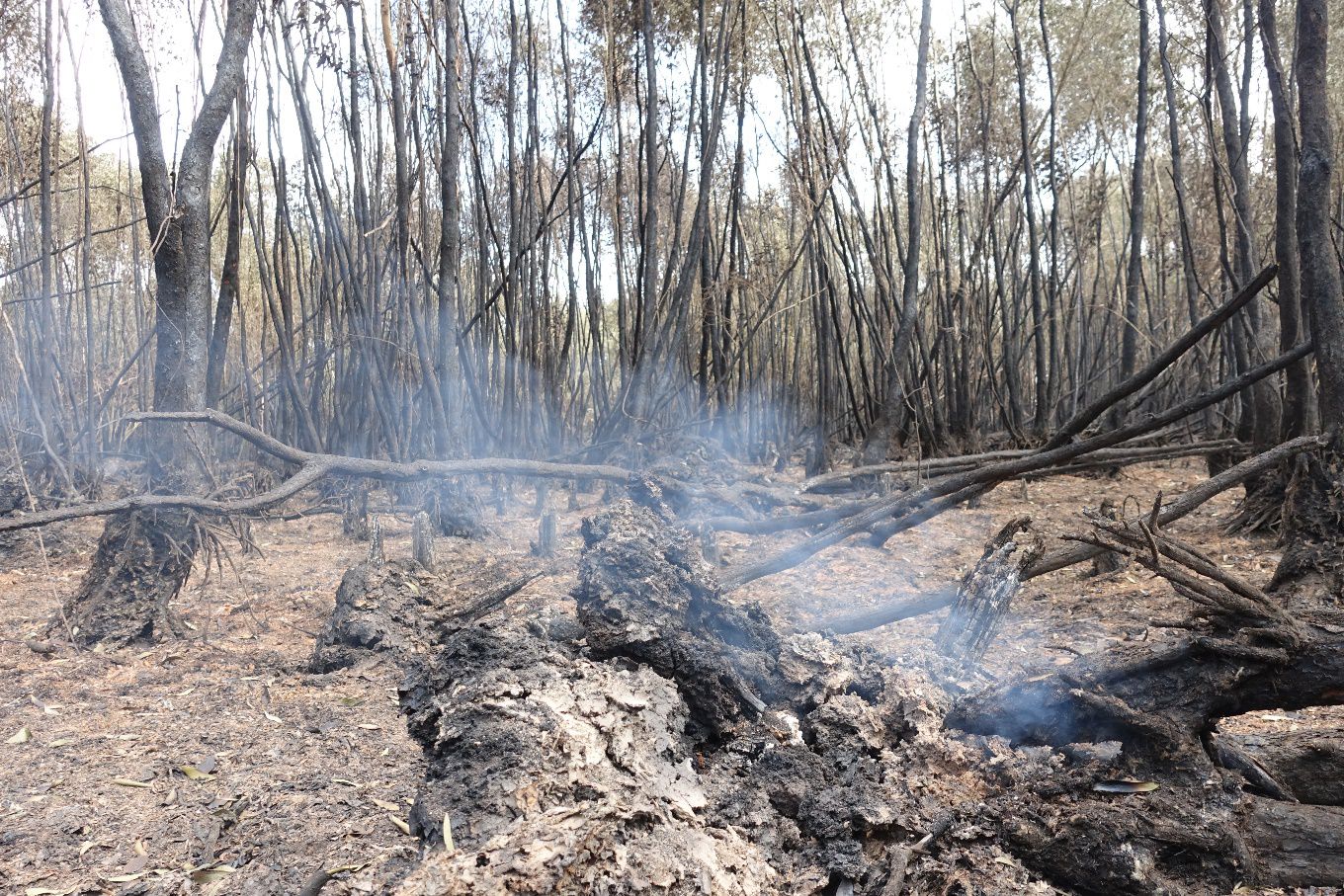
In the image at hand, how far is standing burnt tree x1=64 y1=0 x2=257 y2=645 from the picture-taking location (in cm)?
282

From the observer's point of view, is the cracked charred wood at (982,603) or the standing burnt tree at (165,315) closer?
the cracked charred wood at (982,603)

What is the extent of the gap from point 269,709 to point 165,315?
66.7 inches

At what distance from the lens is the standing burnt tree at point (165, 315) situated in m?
2.82

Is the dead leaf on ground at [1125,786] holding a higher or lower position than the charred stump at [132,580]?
lower

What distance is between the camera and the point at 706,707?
184 centimetres

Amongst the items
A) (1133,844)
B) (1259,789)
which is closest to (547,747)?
(1133,844)

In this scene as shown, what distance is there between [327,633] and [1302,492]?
11.2ft

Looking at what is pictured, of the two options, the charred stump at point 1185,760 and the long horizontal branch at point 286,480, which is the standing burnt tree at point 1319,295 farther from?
the long horizontal branch at point 286,480

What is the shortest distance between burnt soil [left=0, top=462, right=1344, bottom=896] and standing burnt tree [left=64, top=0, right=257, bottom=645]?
0.17 meters

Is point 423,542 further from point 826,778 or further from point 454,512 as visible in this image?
point 826,778

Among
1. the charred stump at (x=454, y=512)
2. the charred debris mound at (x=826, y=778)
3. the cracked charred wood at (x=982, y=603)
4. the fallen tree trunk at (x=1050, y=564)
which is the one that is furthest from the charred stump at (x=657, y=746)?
the charred stump at (x=454, y=512)

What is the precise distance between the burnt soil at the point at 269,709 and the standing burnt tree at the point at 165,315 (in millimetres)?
175

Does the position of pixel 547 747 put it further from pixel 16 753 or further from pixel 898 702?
pixel 16 753

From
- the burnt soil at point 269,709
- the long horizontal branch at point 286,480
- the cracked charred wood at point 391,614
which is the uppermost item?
the long horizontal branch at point 286,480
